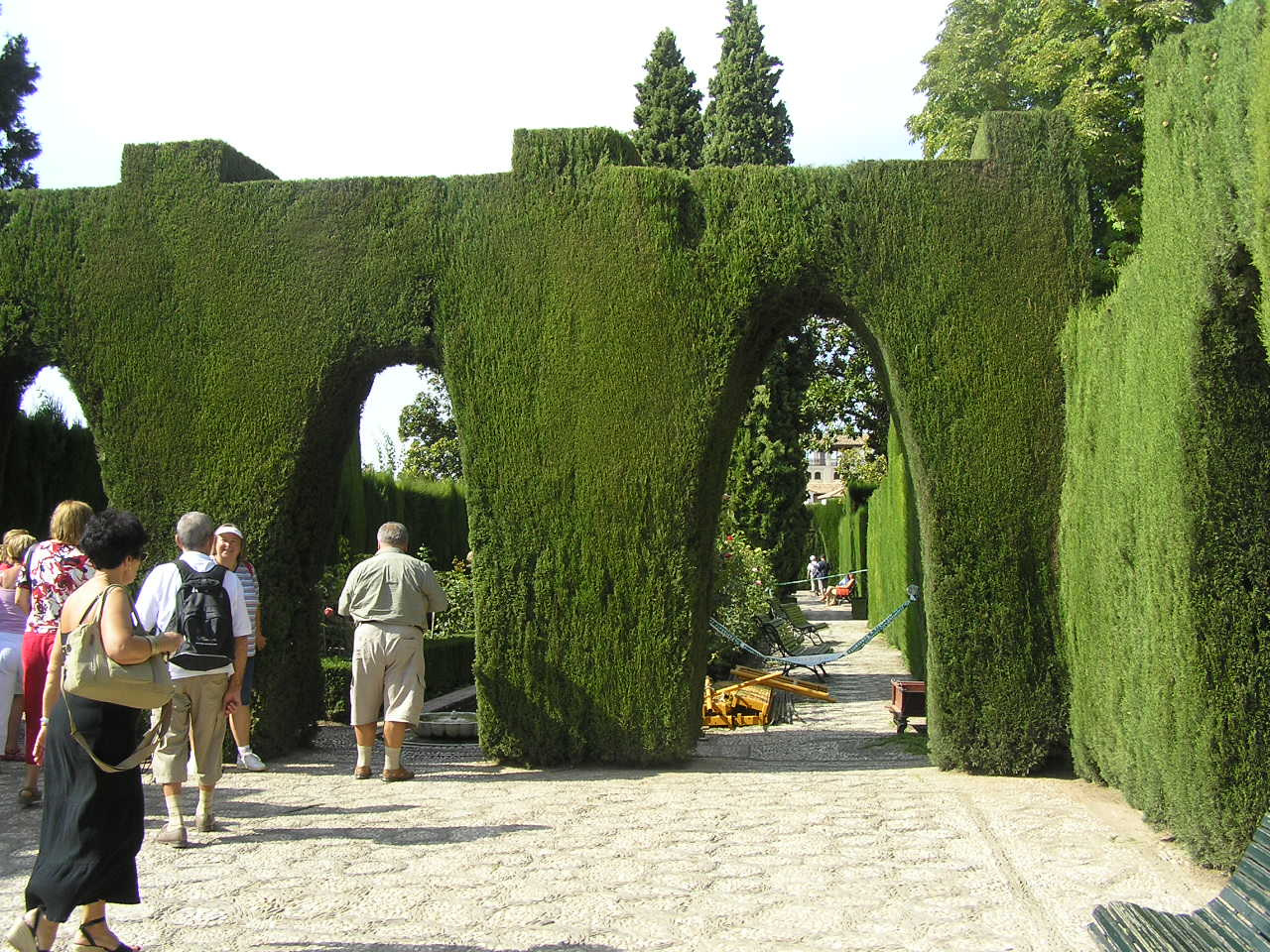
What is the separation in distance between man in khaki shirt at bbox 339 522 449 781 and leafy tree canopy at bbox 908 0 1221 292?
40.5 feet

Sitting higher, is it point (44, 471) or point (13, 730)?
point (44, 471)

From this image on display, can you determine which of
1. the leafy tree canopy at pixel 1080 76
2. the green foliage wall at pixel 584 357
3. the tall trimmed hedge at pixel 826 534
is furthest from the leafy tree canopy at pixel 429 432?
the green foliage wall at pixel 584 357

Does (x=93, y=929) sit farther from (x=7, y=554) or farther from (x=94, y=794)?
(x=7, y=554)

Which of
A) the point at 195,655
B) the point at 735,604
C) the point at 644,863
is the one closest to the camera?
the point at 644,863

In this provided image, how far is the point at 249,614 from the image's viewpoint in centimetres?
739

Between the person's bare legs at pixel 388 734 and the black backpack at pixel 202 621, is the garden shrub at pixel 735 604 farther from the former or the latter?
the black backpack at pixel 202 621

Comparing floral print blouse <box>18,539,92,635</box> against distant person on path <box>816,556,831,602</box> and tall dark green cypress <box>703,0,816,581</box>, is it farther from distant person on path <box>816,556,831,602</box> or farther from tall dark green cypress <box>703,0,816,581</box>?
distant person on path <box>816,556,831,602</box>

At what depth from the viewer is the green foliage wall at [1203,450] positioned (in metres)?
4.76

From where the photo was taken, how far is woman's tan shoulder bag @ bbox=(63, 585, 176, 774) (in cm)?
406

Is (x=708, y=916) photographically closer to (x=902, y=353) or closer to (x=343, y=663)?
(x=902, y=353)

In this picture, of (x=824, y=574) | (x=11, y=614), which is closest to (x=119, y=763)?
(x=11, y=614)

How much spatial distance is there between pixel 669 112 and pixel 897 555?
64.6ft

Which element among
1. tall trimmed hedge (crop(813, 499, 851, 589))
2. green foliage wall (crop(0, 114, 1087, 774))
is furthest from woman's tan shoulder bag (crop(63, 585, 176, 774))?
tall trimmed hedge (crop(813, 499, 851, 589))

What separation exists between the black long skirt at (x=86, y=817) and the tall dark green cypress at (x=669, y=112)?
2831 centimetres
